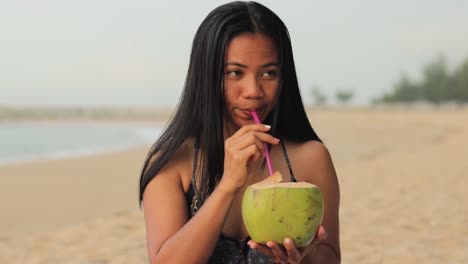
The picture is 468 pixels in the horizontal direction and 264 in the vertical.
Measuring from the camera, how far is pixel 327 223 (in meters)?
1.94

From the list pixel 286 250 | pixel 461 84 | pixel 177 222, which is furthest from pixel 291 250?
pixel 461 84

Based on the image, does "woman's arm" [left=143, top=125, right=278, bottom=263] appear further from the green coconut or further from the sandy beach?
the sandy beach

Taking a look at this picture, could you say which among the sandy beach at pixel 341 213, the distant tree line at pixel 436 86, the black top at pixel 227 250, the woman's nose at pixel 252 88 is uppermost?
the woman's nose at pixel 252 88

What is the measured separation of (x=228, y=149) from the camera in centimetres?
151

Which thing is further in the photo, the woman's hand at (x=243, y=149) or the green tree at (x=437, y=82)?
the green tree at (x=437, y=82)

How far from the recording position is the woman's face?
1.70m

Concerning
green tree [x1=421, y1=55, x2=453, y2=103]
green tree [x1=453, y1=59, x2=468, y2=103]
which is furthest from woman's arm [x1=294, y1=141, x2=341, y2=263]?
green tree [x1=421, y1=55, x2=453, y2=103]

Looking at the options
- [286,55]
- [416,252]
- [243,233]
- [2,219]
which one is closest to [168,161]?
[243,233]

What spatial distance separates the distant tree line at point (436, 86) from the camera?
201ft

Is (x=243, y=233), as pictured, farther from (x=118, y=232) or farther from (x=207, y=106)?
(x=118, y=232)

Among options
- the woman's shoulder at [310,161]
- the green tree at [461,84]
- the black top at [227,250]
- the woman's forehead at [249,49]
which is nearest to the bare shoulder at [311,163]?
the woman's shoulder at [310,161]

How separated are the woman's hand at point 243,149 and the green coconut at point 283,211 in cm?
6

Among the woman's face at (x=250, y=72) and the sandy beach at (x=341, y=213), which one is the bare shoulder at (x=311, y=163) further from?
the sandy beach at (x=341, y=213)

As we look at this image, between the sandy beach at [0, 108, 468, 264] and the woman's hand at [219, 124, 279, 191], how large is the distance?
3.22 meters
